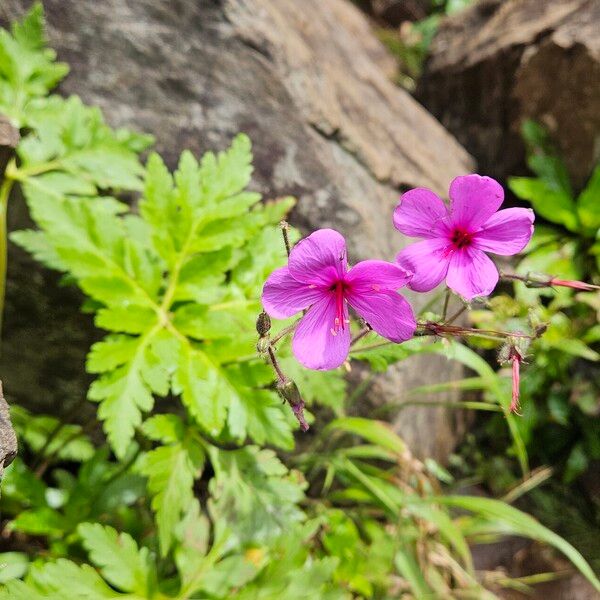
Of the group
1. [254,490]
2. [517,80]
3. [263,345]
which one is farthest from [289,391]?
[517,80]

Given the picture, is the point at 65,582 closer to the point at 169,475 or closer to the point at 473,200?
the point at 169,475

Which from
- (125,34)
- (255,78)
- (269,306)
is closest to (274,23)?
(255,78)

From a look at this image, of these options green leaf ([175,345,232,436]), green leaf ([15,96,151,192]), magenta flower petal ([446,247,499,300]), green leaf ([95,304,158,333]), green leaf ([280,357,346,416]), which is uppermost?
magenta flower petal ([446,247,499,300])

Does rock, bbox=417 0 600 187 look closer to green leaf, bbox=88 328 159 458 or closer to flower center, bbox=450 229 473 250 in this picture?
flower center, bbox=450 229 473 250

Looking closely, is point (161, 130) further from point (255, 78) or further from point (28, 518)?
point (28, 518)

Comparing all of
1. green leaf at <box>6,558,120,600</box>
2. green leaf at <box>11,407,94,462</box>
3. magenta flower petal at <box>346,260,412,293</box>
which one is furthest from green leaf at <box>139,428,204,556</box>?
magenta flower petal at <box>346,260,412,293</box>

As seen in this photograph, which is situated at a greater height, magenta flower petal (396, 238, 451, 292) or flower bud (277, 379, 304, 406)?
magenta flower petal (396, 238, 451, 292)
